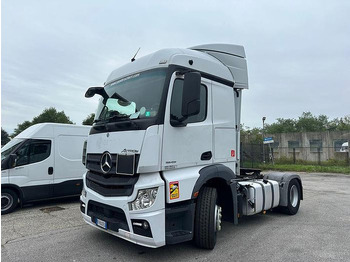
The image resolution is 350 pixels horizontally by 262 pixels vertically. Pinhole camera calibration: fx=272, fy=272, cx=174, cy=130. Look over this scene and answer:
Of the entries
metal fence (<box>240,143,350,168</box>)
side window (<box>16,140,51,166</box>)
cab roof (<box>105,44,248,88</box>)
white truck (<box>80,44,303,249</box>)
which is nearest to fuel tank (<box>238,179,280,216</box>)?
white truck (<box>80,44,303,249</box>)

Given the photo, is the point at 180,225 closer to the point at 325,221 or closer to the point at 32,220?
the point at 325,221

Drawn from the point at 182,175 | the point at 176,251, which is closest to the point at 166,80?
the point at 182,175

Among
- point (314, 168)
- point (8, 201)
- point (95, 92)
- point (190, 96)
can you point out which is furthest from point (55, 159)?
point (314, 168)

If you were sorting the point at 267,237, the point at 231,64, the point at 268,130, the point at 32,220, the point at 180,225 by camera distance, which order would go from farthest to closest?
the point at 268,130
the point at 32,220
the point at 231,64
the point at 267,237
the point at 180,225

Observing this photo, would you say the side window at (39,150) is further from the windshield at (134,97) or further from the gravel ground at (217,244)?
the windshield at (134,97)

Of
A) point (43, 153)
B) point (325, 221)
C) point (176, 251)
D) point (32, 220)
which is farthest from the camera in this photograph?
point (43, 153)

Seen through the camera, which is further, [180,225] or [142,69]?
[142,69]

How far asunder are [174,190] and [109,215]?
109 centimetres

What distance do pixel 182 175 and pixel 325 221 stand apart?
170 inches

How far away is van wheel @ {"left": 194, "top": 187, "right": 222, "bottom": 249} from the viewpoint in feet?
13.8

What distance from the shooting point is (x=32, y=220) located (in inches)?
265

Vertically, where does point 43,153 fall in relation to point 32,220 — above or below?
above

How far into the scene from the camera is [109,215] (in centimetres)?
406

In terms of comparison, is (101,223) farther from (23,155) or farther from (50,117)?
(50,117)
